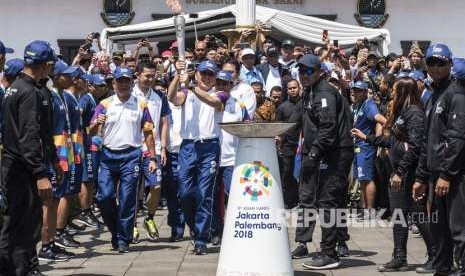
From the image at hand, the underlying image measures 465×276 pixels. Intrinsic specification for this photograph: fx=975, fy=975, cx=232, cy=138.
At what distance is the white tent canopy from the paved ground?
14.5m

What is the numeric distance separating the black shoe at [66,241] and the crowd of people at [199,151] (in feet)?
0.06

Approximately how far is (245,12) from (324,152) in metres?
9.74

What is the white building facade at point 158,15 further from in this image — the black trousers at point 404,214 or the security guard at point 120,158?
the black trousers at point 404,214

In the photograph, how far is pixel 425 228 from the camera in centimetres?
990

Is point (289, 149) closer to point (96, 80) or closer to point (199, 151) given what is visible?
point (96, 80)

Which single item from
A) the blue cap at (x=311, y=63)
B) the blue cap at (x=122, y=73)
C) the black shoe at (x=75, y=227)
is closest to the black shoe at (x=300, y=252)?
the blue cap at (x=311, y=63)

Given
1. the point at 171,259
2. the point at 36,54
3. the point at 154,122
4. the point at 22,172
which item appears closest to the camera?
the point at 22,172

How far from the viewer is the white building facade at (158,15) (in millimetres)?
35625

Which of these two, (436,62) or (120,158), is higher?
(436,62)

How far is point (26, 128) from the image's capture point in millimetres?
8297

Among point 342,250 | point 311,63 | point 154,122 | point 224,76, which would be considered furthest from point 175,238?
point 311,63

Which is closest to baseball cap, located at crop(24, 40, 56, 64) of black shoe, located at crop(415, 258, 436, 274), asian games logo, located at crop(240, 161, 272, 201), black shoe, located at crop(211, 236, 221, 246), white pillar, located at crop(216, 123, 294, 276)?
white pillar, located at crop(216, 123, 294, 276)

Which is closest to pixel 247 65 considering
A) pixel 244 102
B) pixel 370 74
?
pixel 370 74

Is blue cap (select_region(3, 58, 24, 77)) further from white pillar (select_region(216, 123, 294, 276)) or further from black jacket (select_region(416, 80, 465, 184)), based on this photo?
black jacket (select_region(416, 80, 465, 184))
